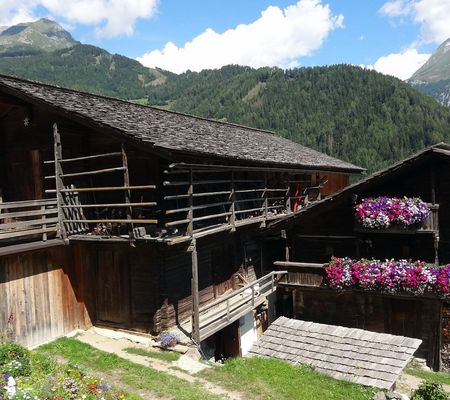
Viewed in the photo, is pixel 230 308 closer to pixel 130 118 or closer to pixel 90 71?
pixel 130 118

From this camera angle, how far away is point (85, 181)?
14992mm

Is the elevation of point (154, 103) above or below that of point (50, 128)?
above

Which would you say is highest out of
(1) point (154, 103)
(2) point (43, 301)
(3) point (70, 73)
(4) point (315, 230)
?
(3) point (70, 73)

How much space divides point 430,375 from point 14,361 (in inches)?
496

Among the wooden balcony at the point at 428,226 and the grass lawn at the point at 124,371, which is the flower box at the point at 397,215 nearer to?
the wooden balcony at the point at 428,226

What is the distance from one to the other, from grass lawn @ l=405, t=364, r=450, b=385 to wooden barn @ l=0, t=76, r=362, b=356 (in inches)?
222

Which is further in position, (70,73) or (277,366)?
(70,73)

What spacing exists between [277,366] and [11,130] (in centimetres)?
1275

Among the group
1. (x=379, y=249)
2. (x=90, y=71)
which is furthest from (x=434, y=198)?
(x=90, y=71)

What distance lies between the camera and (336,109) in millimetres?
107000

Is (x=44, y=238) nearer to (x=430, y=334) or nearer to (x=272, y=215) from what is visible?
(x=272, y=215)

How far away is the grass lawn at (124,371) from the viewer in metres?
10.3

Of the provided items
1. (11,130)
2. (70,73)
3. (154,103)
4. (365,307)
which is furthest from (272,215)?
(70,73)

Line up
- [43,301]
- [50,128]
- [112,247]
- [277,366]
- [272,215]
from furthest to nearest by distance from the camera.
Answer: [272,215] → [50,128] → [112,247] → [43,301] → [277,366]
